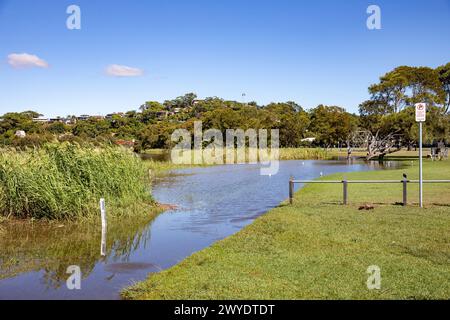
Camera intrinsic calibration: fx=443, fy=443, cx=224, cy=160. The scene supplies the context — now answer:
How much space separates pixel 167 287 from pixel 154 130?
80.8m

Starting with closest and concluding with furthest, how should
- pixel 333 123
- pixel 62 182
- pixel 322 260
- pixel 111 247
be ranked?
pixel 322 260
pixel 111 247
pixel 62 182
pixel 333 123

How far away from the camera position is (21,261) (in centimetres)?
1077

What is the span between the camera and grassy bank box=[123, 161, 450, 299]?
7.15 metres

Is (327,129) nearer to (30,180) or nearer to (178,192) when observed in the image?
(178,192)

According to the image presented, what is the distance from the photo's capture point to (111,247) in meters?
12.2

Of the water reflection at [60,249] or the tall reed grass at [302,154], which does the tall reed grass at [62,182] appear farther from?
the tall reed grass at [302,154]

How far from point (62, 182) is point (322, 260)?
9959 mm

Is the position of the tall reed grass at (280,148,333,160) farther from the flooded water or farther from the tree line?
the flooded water

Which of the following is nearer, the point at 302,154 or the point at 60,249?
the point at 60,249

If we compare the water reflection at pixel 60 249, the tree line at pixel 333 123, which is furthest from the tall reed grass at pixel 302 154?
the water reflection at pixel 60 249

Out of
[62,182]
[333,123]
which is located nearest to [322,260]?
[62,182]

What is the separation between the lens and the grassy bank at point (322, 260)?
7.15 meters

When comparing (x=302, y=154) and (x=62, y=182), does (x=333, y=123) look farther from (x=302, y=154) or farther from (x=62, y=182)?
(x=62, y=182)

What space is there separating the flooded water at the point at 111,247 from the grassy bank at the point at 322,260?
117 cm
